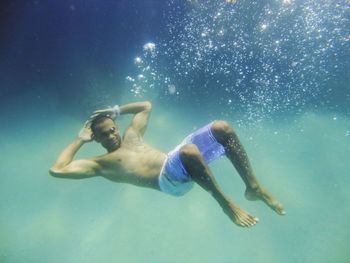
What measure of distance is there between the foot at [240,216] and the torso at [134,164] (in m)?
1.70

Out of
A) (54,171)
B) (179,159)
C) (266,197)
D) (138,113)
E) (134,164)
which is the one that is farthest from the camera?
(138,113)

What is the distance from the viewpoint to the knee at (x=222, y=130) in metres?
5.12

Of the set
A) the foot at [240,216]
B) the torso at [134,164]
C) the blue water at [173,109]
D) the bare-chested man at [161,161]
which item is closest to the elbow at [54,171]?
the bare-chested man at [161,161]

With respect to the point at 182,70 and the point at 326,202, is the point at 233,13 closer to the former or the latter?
the point at 182,70

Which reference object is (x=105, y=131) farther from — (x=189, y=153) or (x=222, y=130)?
(x=222, y=130)

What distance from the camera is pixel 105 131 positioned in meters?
6.34

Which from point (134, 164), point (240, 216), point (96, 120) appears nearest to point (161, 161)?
point (134, 164)

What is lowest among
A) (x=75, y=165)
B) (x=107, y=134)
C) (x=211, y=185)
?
(x=211, y=185)

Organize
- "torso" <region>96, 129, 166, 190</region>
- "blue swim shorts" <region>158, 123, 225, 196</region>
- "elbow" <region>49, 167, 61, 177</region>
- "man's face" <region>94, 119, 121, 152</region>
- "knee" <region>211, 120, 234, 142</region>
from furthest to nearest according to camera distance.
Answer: "man's face" <region>94, 119, 121, 152</region> → "torso" <region>96, 129, 166, 190</region> → "elbow" <region>49, 167, 61, 177</region> → "blue swim shorts" <region>158, 123, 225, 196</region> → "knee" <region>211, 120, 234, 142</region>

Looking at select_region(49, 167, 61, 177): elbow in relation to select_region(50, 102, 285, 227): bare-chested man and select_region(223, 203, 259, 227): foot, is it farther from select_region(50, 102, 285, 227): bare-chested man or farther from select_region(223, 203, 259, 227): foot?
select_region(223, 203, 259, 227): foot

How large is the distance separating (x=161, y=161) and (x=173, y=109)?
33.6 ft

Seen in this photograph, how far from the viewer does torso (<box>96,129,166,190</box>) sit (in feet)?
20.0

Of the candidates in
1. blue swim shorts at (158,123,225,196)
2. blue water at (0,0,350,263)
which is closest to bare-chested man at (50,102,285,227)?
blue swim shorts at (158,123,225,196)

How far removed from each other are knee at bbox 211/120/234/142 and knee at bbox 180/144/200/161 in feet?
1.74
